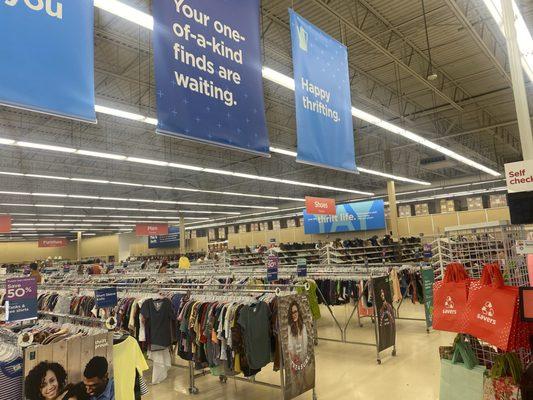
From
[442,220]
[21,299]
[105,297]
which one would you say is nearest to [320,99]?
[105,297]

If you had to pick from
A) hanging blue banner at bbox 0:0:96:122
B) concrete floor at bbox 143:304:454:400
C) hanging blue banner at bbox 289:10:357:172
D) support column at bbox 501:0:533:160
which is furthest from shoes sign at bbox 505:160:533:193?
hanging blue banner at bbox 0:0:96:122

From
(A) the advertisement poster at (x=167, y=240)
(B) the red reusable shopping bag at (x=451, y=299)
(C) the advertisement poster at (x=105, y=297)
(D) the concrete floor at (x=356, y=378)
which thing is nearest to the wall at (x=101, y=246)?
(A) the advertisement poster at (x=167, y=240)

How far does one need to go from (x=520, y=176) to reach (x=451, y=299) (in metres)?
1.64

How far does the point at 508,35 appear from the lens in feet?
15.0

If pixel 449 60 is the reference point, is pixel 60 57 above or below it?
below

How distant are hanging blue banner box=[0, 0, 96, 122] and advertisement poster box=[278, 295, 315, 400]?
2.72 meters

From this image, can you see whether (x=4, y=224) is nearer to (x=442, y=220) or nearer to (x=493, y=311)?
(x=442, y=220)

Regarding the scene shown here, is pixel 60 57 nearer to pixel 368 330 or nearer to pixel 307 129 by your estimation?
pixel 307 129

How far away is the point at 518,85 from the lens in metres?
4.43

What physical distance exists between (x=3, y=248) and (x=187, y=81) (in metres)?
45.7

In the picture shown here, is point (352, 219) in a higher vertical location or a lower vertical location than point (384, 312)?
higher

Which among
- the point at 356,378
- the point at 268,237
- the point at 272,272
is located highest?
the point at 268,237

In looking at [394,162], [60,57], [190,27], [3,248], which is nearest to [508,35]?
[190,27]

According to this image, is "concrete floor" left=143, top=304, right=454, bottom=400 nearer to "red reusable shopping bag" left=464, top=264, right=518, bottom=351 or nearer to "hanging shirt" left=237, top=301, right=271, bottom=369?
"hanging shirt" left=237, top=301, right=271, bottom=369
